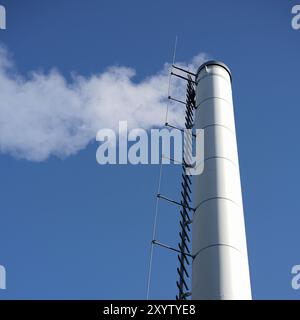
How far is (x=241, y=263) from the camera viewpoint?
17078mm

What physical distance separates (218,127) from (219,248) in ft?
20.9

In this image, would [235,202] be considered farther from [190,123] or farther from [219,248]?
[190,123]

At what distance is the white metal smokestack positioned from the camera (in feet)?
53.4

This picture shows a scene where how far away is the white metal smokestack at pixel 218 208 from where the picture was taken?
53.4 ft

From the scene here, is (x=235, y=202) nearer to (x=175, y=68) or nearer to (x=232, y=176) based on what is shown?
(x=232, y=176)

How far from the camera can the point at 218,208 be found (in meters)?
18.3

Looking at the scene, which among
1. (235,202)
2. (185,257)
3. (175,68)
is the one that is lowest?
(185,257)
